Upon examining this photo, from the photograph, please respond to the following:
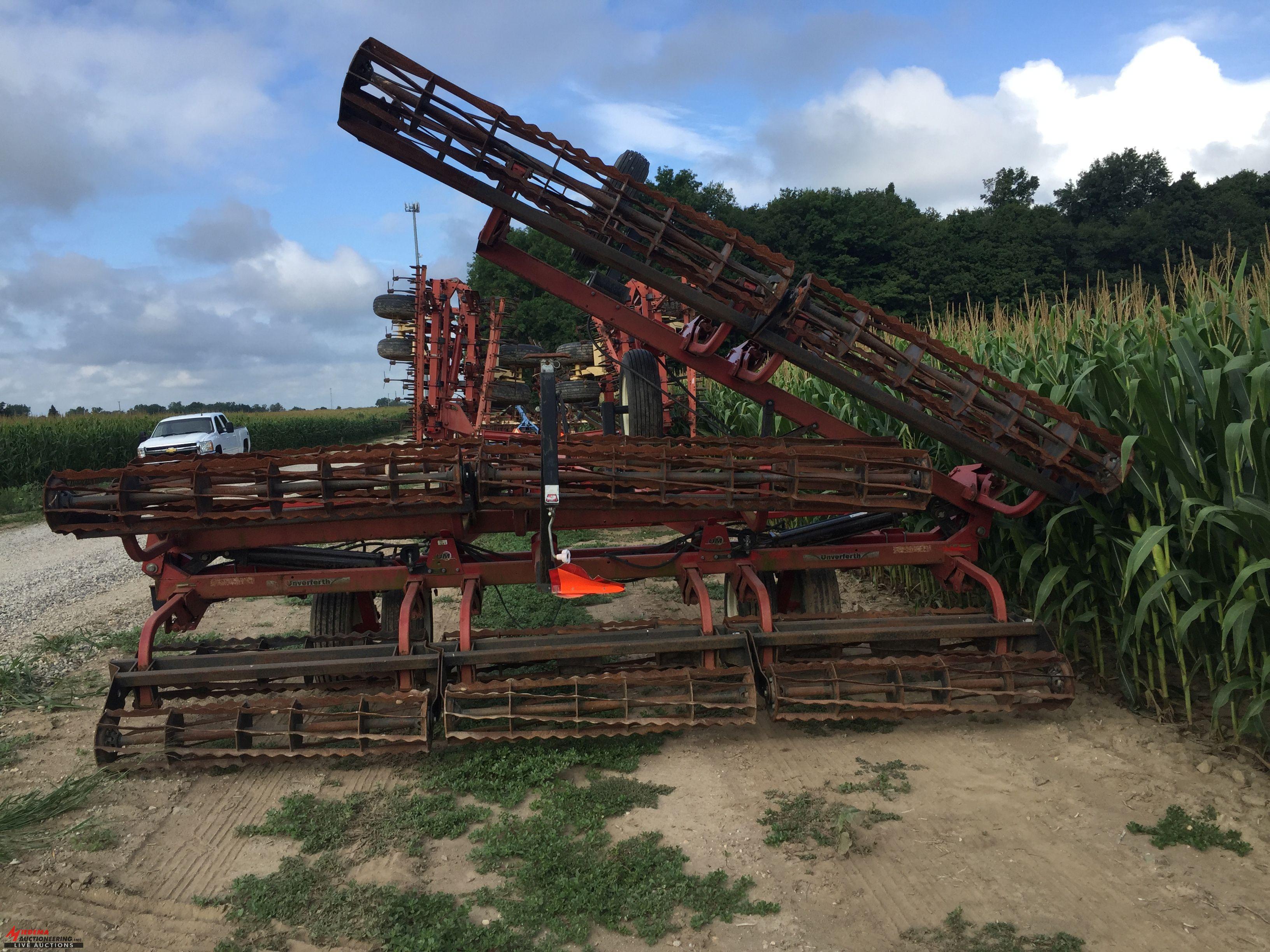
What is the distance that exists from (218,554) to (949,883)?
4.69 m

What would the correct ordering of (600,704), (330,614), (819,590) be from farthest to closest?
1. (819,590)
2. (330,614)
3. (600,704)

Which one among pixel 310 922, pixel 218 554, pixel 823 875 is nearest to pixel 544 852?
pixel 310 922

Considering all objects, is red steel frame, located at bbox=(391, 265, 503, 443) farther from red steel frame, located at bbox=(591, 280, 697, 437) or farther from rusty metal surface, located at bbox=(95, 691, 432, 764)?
rusty metal surface, located at bbox=(95, 691, 432, 764)

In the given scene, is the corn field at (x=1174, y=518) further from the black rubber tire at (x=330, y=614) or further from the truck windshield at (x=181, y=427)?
the truck windshield at (x=181, y=427)

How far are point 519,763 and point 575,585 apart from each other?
115 centimetres

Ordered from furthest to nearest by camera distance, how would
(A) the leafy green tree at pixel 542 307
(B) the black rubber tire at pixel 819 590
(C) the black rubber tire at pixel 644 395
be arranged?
(A) the leafy green tree at pixel 542 307, (C) the black rubber tire at pixel 644 395, (B) the black rubber tire at pixel 819 590

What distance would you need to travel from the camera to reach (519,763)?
15.1 feet

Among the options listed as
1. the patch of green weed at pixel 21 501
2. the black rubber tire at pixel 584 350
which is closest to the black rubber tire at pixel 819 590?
the black rubber tire at pixel 584 350

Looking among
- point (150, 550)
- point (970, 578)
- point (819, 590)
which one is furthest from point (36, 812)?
point (970, 578)

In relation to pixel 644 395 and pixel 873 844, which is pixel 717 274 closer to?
pixel 644 395

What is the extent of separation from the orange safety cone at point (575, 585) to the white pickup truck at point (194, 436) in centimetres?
1969

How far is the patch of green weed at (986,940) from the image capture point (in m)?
2.99

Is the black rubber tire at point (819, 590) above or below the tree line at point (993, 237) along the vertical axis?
below

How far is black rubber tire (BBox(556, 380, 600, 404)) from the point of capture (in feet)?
50.8
